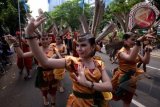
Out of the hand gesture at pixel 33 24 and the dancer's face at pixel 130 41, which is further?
the dancer's face at pixel 130 41

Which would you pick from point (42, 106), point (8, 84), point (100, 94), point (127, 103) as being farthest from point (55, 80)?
point (8, 84)

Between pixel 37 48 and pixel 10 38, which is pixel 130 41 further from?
pixel 37 48

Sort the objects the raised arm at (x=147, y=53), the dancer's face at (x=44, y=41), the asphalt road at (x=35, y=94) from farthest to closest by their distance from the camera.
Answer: the asphalt road at (x=35, y=94), the dancer's face at (x=44, y=41), the raised arm at (x=147, y=53)

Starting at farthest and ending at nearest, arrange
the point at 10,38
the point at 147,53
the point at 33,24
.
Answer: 1. the point at 147,53
2. the point at 10,38
3. the point at 33,24

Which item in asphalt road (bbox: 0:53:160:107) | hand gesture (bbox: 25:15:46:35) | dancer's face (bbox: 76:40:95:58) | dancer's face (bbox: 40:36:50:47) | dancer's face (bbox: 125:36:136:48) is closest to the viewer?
hand gesture (bbox: 25:15:46:35)

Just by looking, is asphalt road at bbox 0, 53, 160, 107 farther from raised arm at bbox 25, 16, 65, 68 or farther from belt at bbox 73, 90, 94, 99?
raised arm at bbox 25, 16, 65, 68

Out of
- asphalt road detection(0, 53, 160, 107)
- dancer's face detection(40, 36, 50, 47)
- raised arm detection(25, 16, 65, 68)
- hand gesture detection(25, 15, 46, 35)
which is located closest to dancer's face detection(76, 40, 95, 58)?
raised arm detection(25, 16, 65, 68)

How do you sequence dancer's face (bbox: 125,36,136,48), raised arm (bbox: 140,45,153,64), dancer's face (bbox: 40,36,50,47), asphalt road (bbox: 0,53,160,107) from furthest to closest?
asphalt road (bbox: 0,53,160,107) → dancer's face (bbox: 40,36,50,47) → dancer's face (bbox: 125,36,136,48) → raised arm (bbox: 140,45,153,64)

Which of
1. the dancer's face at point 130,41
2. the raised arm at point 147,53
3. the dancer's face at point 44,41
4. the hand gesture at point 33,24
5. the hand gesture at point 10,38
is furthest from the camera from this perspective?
the dancer's face at point 44,41

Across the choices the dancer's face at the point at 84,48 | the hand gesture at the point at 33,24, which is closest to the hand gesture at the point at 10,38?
the dancer's face at the point at 84,48

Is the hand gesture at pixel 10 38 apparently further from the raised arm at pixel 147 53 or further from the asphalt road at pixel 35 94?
the asphalt road at pixel 35 94

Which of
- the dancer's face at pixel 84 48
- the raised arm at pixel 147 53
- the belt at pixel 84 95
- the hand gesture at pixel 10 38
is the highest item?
the hand gesture at pixel 10 38

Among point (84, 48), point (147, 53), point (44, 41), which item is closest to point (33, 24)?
point (84, 48)

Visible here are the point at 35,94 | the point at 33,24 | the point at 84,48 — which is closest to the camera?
the point at 33,24
